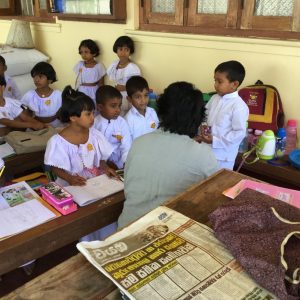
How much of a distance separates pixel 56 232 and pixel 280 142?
1.87 metres

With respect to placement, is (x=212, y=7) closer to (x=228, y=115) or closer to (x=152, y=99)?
(x=152, y=99)

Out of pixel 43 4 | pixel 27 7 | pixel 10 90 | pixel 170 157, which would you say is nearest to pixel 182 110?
pixel 170 157

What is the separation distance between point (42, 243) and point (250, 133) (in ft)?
6.25

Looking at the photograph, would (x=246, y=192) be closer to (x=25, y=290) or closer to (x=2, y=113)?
(x=25, y=290)

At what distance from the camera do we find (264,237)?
0.78 m

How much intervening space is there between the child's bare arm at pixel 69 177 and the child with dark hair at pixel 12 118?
0.85 m

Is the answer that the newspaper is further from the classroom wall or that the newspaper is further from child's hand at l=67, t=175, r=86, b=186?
the classroom wall

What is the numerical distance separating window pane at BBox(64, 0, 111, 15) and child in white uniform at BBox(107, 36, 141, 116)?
433 millimetres

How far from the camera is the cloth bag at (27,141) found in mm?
2164

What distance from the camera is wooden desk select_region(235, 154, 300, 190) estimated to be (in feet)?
7.82

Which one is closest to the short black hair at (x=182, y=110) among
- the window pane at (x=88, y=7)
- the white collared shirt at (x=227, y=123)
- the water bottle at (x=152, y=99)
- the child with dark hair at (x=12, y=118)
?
the white collared shirt at (x=227, y=123)

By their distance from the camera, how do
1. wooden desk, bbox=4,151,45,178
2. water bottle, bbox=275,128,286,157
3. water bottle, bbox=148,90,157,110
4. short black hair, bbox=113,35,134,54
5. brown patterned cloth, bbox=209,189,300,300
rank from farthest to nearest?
short black hair, bbox=113,35,134,54 → water bottle, bbox=148,90,157,110 → water bottle, bbox=275,128,286,157 → wooden desk, bbox=4,151,45,178 → brown patterned cloth, bbox=209,189,300,300

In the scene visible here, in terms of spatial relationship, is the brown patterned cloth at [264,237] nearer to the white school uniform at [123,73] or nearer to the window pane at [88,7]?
the white school uniform at [123,73]

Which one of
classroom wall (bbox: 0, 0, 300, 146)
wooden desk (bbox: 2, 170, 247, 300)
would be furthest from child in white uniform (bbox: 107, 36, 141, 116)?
wooden desk (bbox: 2, 170, 247, 300)
